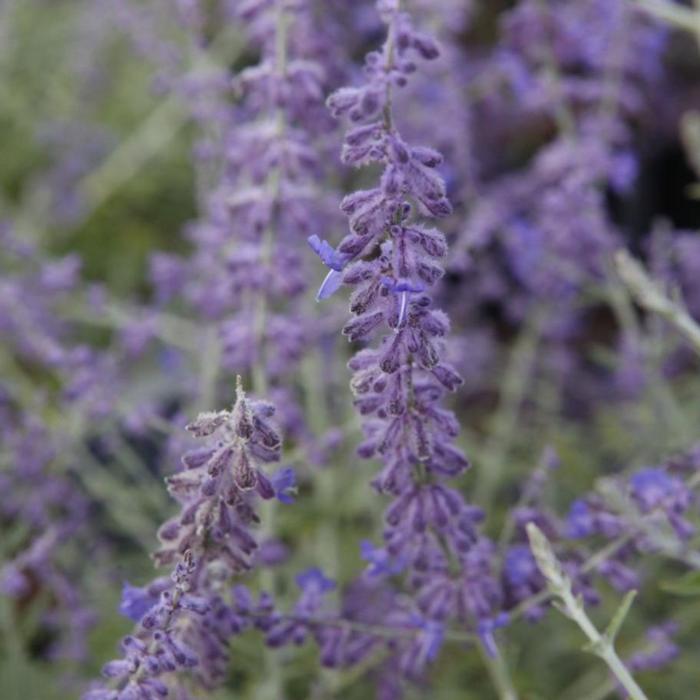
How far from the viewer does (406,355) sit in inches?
58.0

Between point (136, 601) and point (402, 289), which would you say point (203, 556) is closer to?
point (136, 601)

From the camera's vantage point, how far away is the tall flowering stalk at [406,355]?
1.44 m

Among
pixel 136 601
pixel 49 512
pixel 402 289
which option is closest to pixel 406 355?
pixel 402 289

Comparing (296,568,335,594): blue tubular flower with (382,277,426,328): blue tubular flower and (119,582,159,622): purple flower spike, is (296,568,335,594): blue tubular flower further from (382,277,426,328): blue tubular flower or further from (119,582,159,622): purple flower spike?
(382,277,426,328): blue tubular flower

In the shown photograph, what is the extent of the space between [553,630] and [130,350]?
1.28m

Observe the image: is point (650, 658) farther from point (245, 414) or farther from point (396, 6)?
point (396, 6)

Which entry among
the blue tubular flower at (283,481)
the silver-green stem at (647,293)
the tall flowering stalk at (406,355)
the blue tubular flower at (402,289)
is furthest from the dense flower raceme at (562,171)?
the blue tubular flower at (402,289)

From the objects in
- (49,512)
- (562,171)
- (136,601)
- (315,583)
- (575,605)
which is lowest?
(575,605)

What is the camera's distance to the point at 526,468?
326 cm

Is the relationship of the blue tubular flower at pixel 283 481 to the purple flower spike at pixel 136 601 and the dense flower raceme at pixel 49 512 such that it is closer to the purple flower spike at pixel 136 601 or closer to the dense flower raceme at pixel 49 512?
the purple flower spike at pixel 136 601

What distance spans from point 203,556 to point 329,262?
1.56 feet

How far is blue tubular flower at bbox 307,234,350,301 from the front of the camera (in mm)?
1402

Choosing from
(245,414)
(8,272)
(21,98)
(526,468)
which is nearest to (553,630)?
(526,468)

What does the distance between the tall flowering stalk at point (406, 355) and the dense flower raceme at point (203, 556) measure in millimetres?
165
